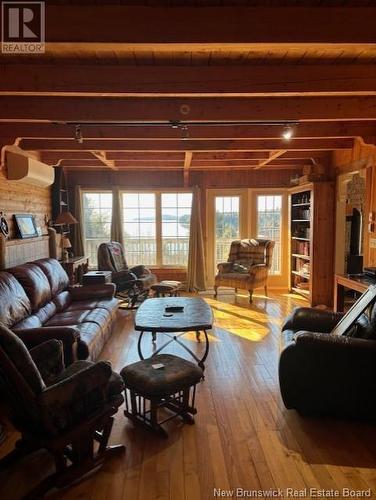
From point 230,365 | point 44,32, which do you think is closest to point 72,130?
point 44,32

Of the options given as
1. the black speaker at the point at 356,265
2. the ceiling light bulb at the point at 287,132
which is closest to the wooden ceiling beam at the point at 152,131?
the ceiling light bulb at the point at 287,132

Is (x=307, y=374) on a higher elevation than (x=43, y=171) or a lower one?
lower

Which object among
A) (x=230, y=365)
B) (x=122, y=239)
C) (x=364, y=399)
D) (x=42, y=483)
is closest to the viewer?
(x=42, y=483)

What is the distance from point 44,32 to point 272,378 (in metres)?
3.12

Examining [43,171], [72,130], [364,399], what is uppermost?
[72,130]

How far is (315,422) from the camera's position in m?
2.45

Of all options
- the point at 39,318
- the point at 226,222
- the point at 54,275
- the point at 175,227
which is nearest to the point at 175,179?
the point at 175,227

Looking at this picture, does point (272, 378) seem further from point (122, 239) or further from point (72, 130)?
point (122, 239)

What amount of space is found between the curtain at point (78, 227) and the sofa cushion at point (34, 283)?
3.03 m

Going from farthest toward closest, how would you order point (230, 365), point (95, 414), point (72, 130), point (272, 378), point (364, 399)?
point (72, 130), point (230, 365), point (272, 378), point (364, 399), point (95, 414)

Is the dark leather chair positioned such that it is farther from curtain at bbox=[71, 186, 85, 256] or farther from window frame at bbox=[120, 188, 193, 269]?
curtain at bbox=[71, 186, 85, 256]

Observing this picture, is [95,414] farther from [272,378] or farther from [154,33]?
[154,33]

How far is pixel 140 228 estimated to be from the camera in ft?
23.3

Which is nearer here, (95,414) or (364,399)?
(95,414)
